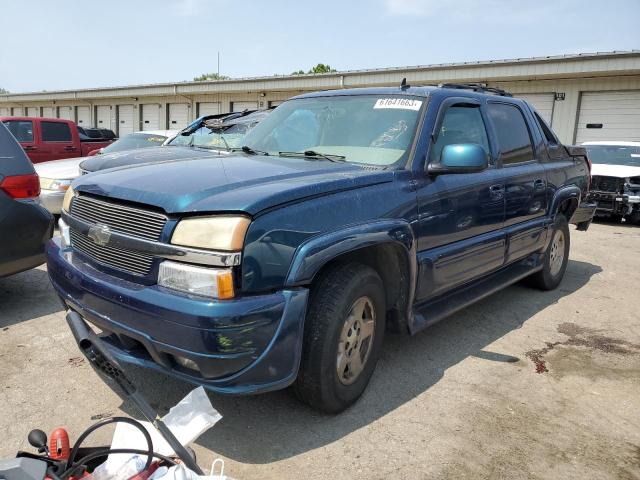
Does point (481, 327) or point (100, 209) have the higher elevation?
point (100, 209)

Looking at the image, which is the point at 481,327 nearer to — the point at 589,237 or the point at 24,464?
the point at 24,464

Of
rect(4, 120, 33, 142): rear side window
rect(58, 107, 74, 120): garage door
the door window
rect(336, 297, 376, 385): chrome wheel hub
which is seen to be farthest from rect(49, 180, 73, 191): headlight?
rect(58, 107, 74, 120): garage door

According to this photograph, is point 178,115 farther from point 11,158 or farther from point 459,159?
point 459,159

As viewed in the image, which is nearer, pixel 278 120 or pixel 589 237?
pixel 278 120

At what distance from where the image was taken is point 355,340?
3023 millimetres

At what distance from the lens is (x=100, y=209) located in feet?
9.43

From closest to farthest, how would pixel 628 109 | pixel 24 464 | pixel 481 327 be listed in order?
pixel 24 464 → pixel 481 327 → pixel 628 109

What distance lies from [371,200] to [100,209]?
1462mm

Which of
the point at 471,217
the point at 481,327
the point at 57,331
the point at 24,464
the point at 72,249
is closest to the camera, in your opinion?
the point at 24,464

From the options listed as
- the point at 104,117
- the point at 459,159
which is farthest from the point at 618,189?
the point at 104,117

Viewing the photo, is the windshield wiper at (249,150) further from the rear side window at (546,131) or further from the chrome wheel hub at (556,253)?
the chrome wheel hub at (556,253)

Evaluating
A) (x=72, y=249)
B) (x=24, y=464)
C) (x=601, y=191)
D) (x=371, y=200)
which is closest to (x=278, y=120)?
(x=371, y=200)

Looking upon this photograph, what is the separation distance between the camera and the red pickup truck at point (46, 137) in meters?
11.6

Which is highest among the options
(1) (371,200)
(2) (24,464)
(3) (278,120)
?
(3) (278,120)
